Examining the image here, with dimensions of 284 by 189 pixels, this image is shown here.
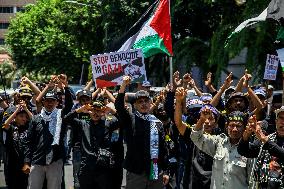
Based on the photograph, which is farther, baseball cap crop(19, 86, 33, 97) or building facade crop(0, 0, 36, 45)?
building facade crop(0, 0, 36, 45)

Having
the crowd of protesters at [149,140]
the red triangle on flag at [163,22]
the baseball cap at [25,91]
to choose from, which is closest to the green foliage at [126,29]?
the red triangle on flag at [163,22]

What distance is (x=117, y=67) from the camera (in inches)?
336

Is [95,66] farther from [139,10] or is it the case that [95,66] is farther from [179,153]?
[139,10]

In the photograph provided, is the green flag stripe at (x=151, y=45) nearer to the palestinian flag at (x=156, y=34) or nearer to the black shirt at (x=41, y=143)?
the palestinian flag at (x=156, y=34)

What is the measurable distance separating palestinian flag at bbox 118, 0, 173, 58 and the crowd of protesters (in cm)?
101

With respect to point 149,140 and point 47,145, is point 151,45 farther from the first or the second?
point 149,140

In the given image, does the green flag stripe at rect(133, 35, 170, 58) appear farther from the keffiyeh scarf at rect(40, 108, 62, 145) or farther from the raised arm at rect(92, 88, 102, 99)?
the keffiyeh scarf at rect(40, 108, 62, 145)

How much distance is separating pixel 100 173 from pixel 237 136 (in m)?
2.20

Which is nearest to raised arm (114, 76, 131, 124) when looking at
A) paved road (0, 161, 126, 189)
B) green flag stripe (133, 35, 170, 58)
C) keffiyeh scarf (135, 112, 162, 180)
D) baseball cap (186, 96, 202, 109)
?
keffiyeh scarf (135, 112, 162, 180)

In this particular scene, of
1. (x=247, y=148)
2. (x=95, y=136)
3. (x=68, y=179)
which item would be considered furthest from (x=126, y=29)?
(x=247, y=148)

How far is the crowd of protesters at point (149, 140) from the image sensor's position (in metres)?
5.51

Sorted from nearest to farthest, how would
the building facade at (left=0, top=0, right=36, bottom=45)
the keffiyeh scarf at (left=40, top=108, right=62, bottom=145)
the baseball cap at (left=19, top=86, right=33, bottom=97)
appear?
the keffiyeh scarf at (left=40, top=108, right=62, bottom=145), the baseball cap at (left=19, top=86, right=33, bottom=97), the building facade at (left=0, top=0, right=36, bottom=45)

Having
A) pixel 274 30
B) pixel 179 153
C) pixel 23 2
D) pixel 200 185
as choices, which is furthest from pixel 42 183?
pixel 23 2

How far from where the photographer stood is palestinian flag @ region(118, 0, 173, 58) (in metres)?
9.41
